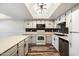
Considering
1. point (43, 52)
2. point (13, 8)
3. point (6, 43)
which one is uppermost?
point (13, 8)

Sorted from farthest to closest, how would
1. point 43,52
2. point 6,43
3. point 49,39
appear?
1. point 49,39
2. point 43,52
3. point 6,43

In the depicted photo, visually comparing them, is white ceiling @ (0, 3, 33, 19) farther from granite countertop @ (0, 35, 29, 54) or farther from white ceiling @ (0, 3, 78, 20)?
granite countertop @ (0, 35, 29, 54)

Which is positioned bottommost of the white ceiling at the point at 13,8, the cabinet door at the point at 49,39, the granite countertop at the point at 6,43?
the cabinet door at the point at 49,39

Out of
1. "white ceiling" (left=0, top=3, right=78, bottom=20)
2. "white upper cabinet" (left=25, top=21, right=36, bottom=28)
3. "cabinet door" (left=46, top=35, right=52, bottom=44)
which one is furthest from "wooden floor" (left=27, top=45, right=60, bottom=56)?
"white upper cabinet" (left=25, top=21, right=36, bottom=28)

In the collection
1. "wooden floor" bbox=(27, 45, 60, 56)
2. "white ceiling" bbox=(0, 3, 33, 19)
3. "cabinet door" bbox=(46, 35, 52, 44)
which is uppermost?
"white ceiling" bbox=(0, 3, 33, 19)

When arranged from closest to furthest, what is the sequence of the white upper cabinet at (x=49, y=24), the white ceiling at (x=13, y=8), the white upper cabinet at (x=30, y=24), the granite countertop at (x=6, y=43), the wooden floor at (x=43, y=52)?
1. the granite countertop at (x=6, y=43)
2. the white ceiling at (x=13, y=8)
3. the wooden floor at (x=43, y=52)
4. the white upper cabinet at (x=30, y=24)
5. the white upper cabinet at (x=49, y=24)

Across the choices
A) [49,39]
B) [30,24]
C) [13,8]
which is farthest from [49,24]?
[13,8]

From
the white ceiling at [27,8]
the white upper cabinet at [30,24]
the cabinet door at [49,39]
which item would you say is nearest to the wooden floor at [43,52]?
the white ceiling at [27,8]

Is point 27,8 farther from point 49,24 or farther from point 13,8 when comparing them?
point 49,24

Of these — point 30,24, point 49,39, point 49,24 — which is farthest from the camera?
point 49,24

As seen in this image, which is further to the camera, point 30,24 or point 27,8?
point 30,24

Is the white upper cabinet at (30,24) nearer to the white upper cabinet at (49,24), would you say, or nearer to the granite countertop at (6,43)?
the white upper cabinet at (49,24)

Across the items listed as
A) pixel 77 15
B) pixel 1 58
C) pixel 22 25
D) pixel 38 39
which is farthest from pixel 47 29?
pixel 1 58

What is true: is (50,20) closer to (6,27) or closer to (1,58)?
(6,27)
